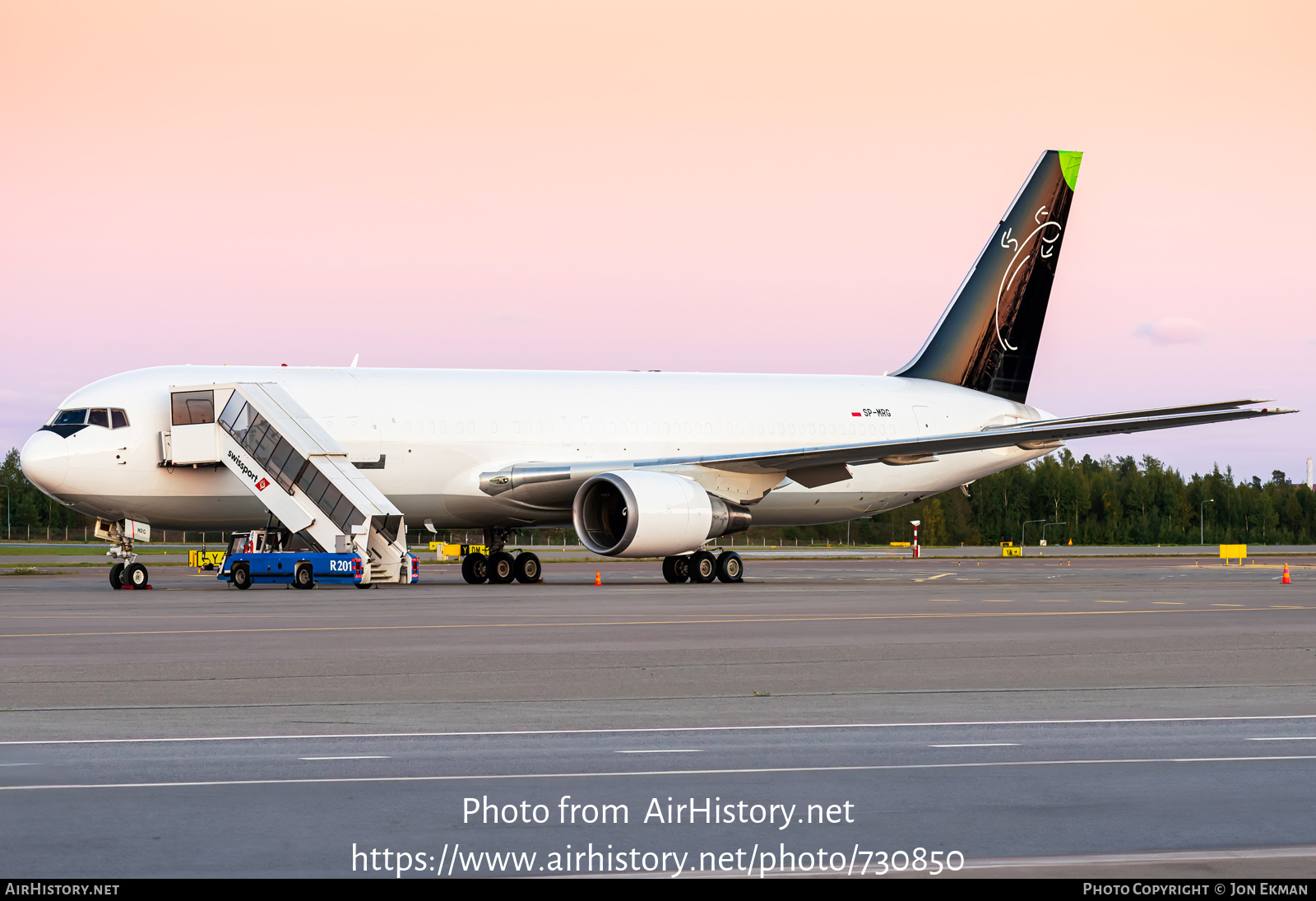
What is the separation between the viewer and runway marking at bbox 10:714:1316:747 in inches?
347

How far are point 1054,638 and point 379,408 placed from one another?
57.3 feet

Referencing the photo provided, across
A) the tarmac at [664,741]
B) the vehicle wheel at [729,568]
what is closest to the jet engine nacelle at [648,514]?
the vehicle wheel at [729,568]

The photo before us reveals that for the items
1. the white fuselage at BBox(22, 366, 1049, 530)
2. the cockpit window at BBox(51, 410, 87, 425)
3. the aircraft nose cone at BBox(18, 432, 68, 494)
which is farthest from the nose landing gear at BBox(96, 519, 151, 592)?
the cockpit window at BBox(51, 410, 87, 425)

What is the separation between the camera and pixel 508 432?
31219 millimetres

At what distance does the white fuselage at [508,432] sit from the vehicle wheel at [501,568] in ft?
3.11

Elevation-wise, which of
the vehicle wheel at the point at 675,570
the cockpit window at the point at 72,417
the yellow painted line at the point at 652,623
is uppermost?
the cockpit window at the point at 72,417

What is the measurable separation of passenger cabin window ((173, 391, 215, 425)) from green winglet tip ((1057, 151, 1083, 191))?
2206 cm

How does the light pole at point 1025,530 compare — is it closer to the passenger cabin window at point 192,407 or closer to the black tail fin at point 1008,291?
the black tail fin at point 1008,291

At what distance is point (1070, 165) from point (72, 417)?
24873 millimetres

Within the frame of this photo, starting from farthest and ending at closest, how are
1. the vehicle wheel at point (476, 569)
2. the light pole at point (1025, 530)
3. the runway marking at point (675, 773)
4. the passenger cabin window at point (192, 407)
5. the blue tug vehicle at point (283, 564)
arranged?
the light pole at point (1025, 530), the vehicle wheel at point (476, 569), the passenger cabin window at point (192, 407), the blue tug vehicle at point (283, 564), the runway marking at point (675, 773)

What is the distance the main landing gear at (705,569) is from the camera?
1233 inches

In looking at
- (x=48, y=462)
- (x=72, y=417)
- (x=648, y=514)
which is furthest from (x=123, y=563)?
(x=648, y=514)
